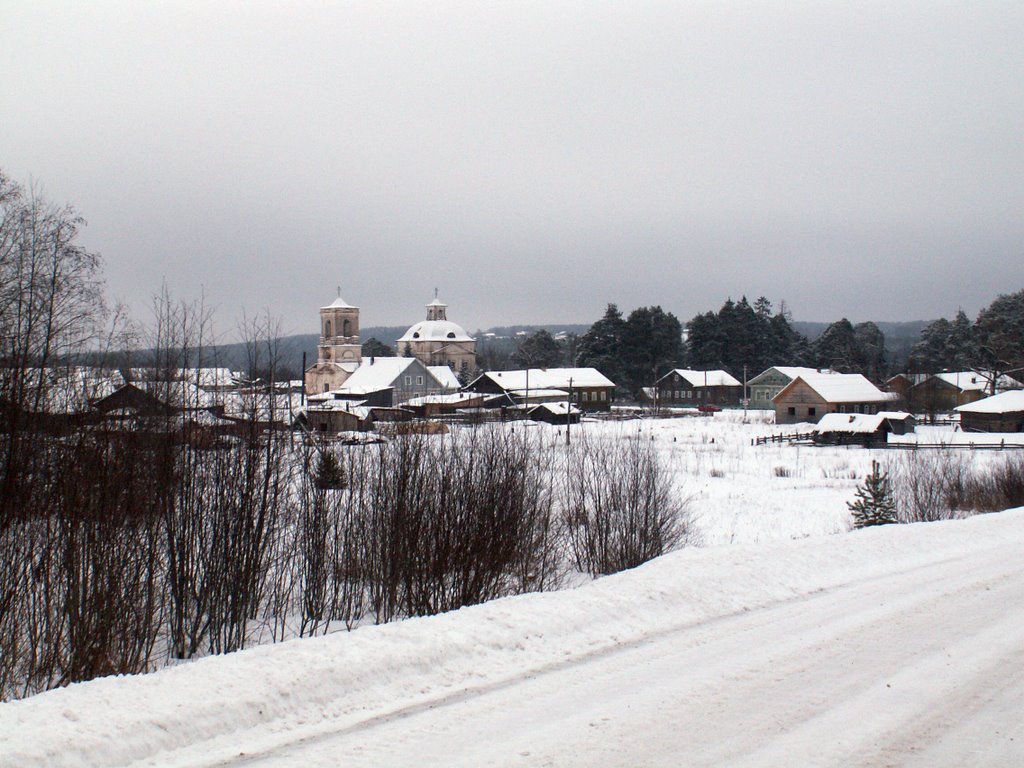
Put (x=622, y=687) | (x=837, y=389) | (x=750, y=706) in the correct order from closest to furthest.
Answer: (x=750, y=706) < (x=622, y=687) < (x=837, y=389)

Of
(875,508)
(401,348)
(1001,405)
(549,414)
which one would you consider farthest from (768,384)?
(875,508)

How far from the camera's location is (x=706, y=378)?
104m

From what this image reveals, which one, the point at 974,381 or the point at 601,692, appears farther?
the point at 974,381

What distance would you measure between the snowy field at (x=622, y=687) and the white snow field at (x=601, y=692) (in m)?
0.02

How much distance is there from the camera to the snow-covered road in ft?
21.4

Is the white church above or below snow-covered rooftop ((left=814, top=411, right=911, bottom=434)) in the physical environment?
above

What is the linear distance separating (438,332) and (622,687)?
131 m

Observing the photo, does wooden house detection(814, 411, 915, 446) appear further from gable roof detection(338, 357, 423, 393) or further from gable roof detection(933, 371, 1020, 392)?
gable roof detection(338, 357, 423, 393)

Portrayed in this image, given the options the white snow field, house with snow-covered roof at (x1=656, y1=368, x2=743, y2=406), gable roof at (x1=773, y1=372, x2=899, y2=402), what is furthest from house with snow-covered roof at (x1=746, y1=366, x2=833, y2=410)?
the white snow field

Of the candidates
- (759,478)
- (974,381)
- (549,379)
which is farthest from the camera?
(549,379)

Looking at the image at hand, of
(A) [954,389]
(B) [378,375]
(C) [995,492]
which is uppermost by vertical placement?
(B) [378,375]

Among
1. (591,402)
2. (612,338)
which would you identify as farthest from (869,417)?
(612,338)

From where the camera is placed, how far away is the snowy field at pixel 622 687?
21.4ft

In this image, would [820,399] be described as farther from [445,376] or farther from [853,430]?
[445,376]
